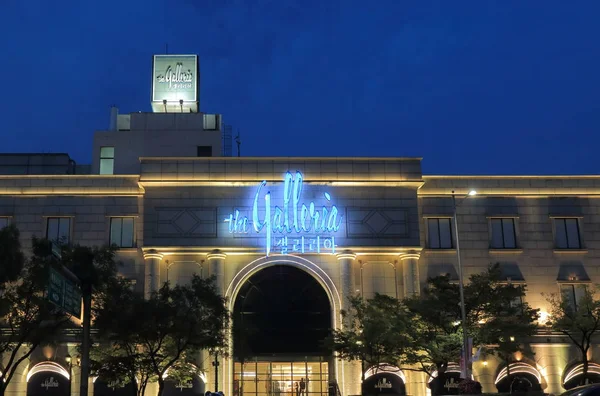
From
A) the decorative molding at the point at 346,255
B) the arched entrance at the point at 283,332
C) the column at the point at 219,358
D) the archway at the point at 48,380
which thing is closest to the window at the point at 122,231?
the column at the point at 219,358

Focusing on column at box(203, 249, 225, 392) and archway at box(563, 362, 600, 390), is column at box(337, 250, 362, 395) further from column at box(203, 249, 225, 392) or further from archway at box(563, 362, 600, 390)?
archway at box(563, 362, 600, 390)

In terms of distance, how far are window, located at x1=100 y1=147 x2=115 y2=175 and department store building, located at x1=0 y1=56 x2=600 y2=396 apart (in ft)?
31.0

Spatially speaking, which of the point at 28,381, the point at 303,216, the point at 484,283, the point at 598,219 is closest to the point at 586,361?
the point at 484,283

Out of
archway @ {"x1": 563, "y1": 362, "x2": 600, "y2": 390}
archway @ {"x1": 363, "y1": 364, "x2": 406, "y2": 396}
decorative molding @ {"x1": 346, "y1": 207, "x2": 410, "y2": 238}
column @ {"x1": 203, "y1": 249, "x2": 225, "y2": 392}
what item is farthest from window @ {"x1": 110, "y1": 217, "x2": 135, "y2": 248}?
archway @ {"x1": 563, "y1": 362, "x2": 600, "y2": 390}

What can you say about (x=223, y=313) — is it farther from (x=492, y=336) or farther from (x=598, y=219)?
(x=598, y=219)

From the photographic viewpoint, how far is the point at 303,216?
5338 cm

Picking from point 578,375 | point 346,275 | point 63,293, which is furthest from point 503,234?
point 63,293

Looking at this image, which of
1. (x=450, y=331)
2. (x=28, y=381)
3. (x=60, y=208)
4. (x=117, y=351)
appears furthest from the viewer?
(x=60, y=208)

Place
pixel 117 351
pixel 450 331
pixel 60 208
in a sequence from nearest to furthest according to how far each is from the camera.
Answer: pixel 117 351
pixel 450 331
pixel 60 208

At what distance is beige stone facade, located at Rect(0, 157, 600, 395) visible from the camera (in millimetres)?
52875

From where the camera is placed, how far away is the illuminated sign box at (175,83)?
68562 mm

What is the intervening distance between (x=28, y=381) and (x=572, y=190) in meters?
38.7

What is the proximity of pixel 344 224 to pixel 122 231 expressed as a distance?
15.0 metres

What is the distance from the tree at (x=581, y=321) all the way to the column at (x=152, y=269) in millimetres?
25390
